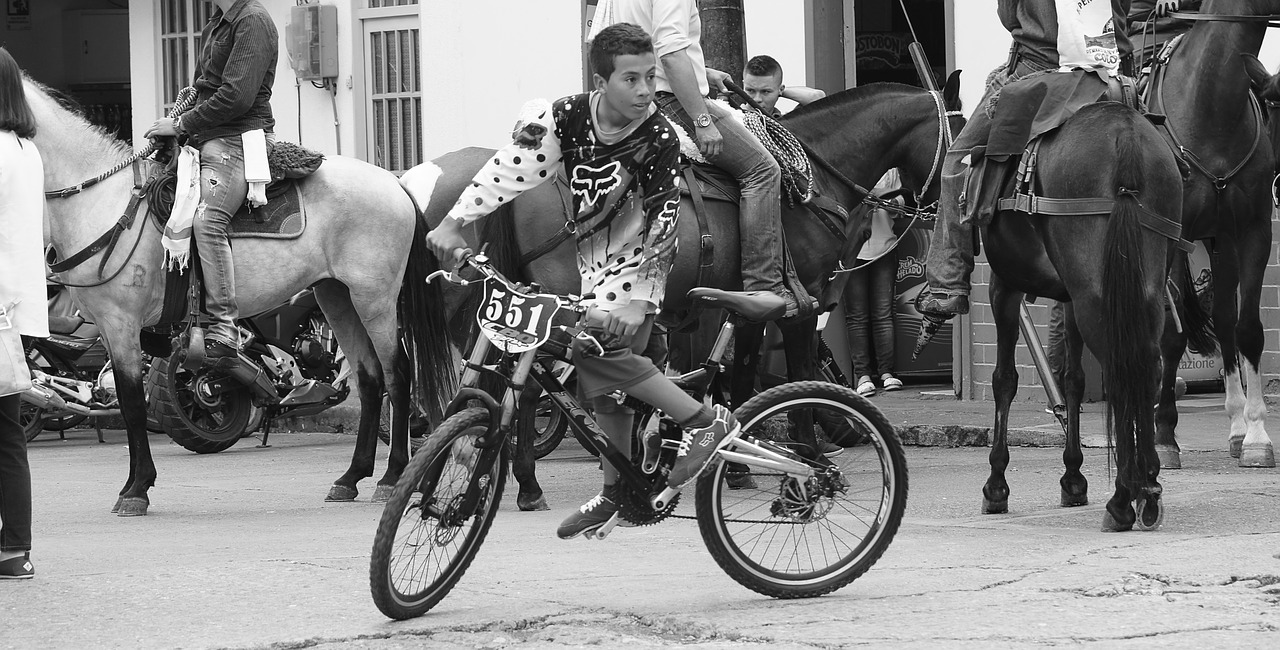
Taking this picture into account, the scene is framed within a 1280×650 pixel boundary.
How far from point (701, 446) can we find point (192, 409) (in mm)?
7879

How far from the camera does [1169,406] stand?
9711 millimetres

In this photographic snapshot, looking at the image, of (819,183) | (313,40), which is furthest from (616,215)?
(313,40)

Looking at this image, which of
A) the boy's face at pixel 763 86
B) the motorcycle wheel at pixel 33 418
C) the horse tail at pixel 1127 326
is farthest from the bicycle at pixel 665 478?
the motorcycle wheel at pixel 33 418

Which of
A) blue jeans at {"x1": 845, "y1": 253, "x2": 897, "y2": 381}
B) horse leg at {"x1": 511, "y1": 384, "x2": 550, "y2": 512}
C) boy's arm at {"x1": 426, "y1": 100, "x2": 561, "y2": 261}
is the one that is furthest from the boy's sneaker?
blue jeans at {"x1": 845, "y1": 253, "x2": 897, "y2": 381}

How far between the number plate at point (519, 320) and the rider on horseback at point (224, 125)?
156 inches

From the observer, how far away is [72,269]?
9.07 metres

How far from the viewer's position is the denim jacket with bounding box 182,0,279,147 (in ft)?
30.1

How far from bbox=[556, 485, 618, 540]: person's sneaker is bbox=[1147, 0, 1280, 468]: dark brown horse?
176 inches

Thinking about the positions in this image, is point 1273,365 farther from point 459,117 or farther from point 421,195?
point 459,117

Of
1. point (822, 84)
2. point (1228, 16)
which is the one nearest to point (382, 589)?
point (1228, 16)

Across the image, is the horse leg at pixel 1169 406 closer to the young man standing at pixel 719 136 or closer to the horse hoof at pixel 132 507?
the young man standing at pixel 719 136

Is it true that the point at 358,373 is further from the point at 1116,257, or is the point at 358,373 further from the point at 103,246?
the point at 1116,257

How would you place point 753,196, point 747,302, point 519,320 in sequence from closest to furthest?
point 519,320
point 747,302
point 753,196

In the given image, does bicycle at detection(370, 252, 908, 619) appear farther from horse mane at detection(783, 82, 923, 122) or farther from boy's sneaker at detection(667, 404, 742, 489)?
horse mane at detection(783, 82, 923, 122)
